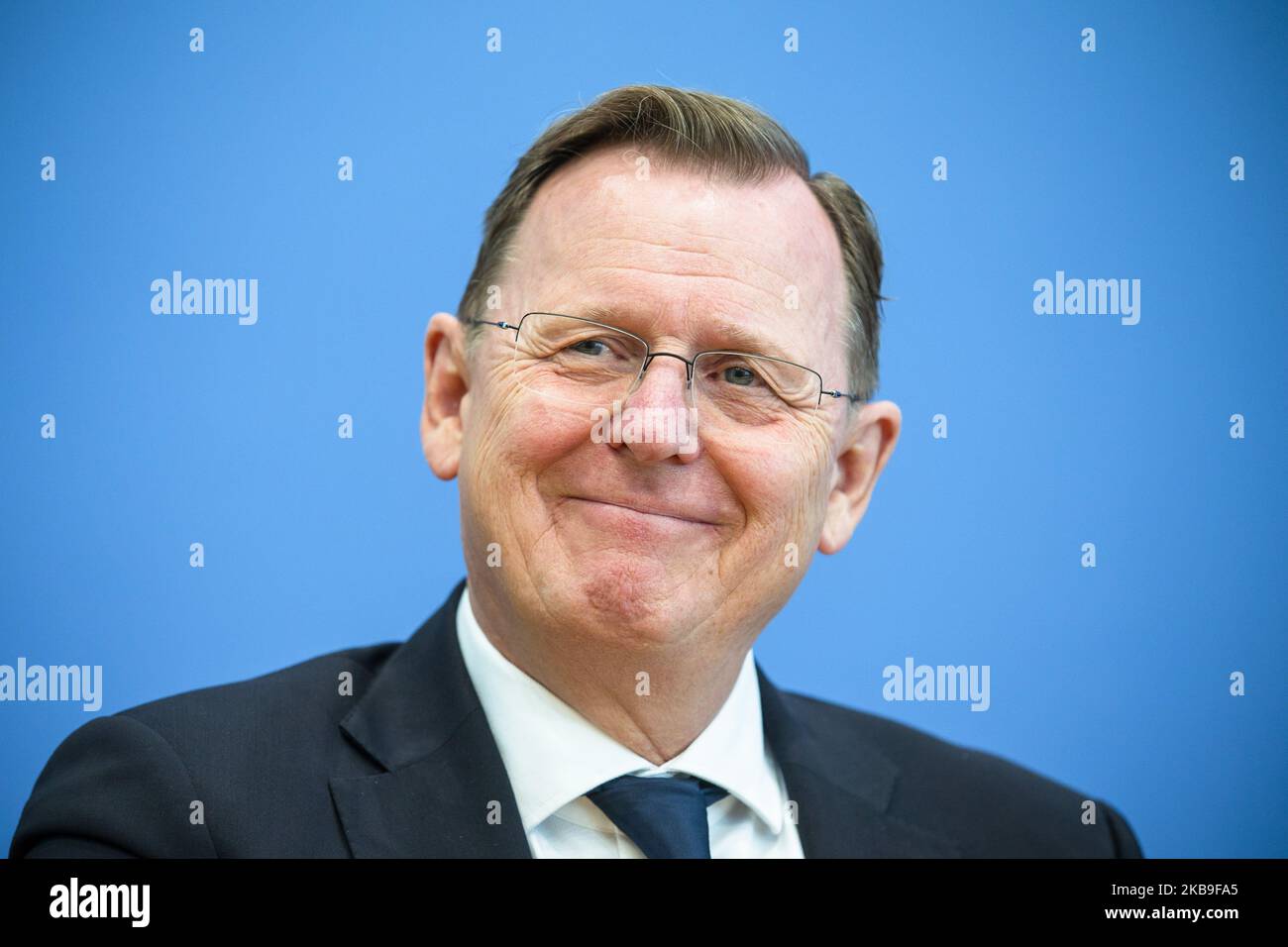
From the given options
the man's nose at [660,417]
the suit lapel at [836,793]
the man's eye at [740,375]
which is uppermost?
the man's eye at [740,375]

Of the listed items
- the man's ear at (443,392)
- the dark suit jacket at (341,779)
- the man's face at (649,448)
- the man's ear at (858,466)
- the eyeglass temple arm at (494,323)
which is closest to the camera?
the dark suit jacket at (341,779)

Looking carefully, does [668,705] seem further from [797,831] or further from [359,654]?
[359,654]

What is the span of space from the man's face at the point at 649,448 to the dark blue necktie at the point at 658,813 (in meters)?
0.29

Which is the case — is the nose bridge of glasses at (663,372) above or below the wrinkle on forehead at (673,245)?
below

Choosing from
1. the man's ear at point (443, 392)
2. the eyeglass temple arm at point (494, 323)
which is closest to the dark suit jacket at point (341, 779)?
the man's ear at point (443, 392)

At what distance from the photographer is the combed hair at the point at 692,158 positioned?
2.35 meters

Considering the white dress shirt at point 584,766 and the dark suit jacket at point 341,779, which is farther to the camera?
the white dress shirt at point 584,766

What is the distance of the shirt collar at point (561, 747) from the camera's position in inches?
89.1

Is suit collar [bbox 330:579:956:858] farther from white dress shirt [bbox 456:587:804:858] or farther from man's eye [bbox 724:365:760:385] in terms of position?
man's eye [bbox 724:365:760:385]

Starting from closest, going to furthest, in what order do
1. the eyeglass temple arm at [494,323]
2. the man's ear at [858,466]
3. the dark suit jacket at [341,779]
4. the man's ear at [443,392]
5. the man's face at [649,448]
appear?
the dark suit jacket at [341,779] < the man's face at [649,448] < the eyeglass temple arm at [494,323] < the man's ear at [443,392] < the man's ear at [858,466]

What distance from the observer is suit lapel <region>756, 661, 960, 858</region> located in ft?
8.20

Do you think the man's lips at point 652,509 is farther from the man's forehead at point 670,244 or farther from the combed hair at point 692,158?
the combed hair at point 692,158

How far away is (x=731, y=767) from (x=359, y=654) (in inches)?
31.3
